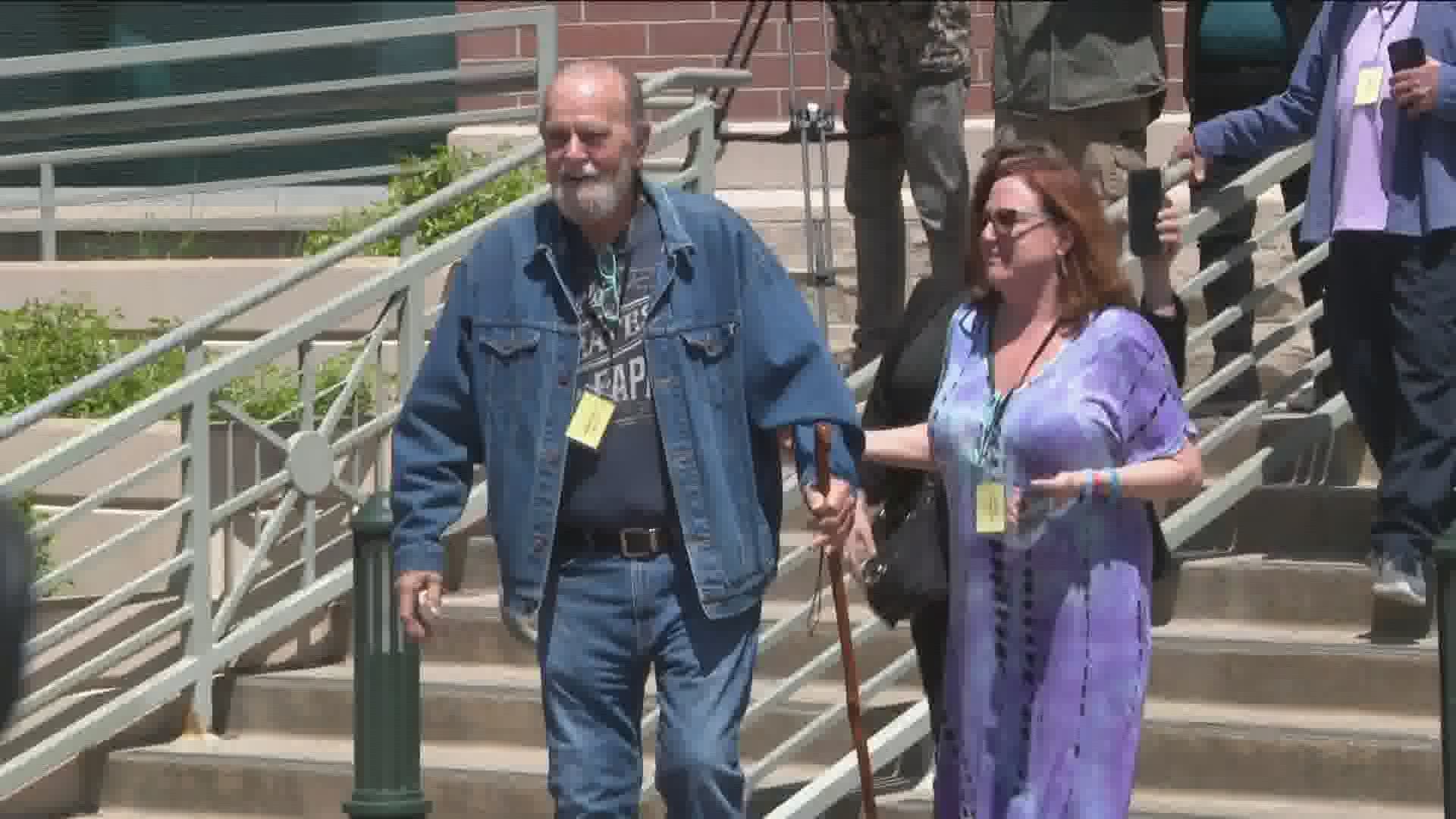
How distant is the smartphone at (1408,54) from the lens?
280 inches

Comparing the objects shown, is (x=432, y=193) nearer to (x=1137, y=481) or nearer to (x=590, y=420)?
(x=590, y=420)

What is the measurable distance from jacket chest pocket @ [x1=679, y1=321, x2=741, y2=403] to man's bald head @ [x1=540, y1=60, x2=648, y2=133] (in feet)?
1.25

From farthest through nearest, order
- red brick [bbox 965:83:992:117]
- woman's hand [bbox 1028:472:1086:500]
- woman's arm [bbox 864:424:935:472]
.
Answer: red brick [bbox 965:83:992:117], woman's arm [bbox 864:424:935:472], woman's hand [bbox 1028:472:1086:500]

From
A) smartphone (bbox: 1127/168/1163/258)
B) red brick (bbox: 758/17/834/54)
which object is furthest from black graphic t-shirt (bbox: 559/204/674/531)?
red brick (bbox: 758/17/834/54)

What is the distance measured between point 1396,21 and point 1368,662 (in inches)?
59.8

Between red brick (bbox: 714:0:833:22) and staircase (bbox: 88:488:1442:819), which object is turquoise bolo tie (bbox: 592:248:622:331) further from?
red brick (bbox: 714:0:833:22)

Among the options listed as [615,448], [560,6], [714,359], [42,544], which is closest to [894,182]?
[42,544]

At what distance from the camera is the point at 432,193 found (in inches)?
396

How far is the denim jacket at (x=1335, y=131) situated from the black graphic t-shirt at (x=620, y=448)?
2.47m

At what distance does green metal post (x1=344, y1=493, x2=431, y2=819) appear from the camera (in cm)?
592

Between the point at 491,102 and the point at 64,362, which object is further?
the point at 491,102

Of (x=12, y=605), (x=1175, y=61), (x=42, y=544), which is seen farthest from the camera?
(x=1175, y=61)

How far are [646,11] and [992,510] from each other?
7.02 metres

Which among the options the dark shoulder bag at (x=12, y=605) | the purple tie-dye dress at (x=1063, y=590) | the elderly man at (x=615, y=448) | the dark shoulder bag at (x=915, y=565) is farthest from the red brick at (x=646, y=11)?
the dark shoulder bag at (x=12, y=605)
